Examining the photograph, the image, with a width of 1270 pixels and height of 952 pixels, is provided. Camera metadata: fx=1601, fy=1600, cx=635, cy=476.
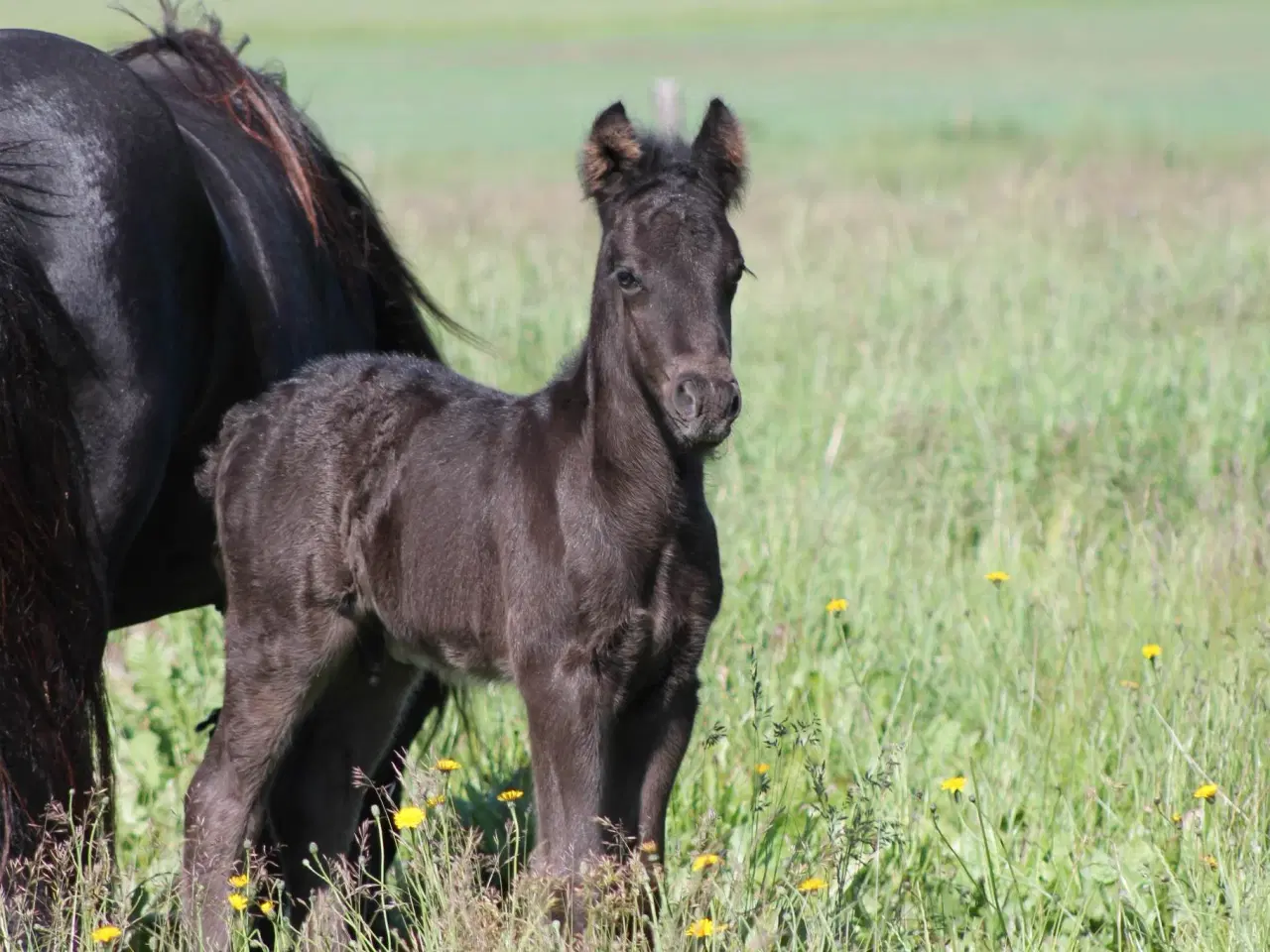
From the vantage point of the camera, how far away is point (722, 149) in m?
3.22

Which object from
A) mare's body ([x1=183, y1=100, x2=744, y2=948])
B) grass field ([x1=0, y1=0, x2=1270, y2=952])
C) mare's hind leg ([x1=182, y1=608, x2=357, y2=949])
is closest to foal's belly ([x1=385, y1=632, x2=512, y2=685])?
mare's body ([x1=183, y1=100, x2=744, y2=948])

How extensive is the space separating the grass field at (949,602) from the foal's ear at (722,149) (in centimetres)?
60

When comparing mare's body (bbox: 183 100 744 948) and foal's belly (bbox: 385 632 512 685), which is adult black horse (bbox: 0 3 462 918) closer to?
mare's body (bbox: 183 100 744 948)

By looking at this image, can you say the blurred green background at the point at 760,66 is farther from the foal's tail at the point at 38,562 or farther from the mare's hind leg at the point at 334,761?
the foal's tail at the point at 38,562

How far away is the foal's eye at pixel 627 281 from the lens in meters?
3.00

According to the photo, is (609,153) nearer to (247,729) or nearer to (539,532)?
(539,532)

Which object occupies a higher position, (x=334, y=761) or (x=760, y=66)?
(x=760, y=66)

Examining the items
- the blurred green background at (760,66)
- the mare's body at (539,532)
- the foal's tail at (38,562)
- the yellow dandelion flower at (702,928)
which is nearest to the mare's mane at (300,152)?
the mare's body at (539,532)

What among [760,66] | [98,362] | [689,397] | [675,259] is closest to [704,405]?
[689,397]

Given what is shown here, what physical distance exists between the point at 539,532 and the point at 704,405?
0.51 metres

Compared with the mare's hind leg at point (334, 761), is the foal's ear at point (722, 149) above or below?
above

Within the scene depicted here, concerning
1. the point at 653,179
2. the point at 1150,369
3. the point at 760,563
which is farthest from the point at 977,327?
the point at 653,179

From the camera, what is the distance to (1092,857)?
346 centimetres

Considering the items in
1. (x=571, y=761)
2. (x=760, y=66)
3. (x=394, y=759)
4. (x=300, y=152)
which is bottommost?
(x=394, y=759)
